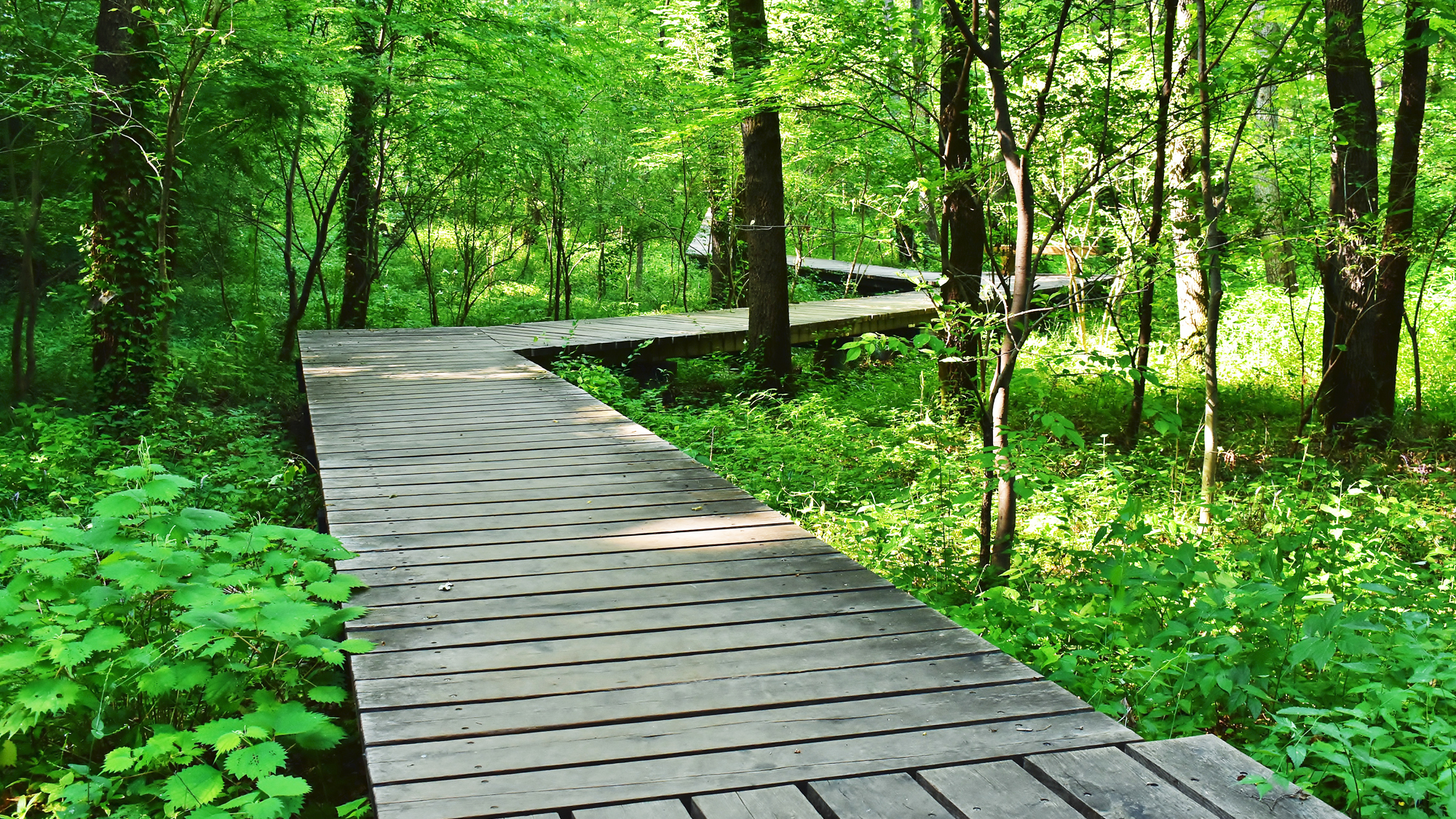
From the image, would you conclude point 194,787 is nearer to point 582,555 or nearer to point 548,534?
point 582,555

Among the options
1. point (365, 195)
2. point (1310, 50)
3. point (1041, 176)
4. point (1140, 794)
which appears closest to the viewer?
point (1140, 794)

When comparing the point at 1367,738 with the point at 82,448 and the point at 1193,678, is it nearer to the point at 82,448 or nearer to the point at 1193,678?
the point at 1193,678

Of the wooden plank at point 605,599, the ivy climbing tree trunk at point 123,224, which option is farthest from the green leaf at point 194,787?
the ivy climbing tree trunk at point 123,224

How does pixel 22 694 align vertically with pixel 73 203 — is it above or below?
below

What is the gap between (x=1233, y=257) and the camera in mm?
6656

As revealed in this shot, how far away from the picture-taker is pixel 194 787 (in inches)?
81.9

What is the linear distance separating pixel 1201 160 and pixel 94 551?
20.2ft

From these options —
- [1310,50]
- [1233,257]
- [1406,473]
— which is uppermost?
[1310,50]

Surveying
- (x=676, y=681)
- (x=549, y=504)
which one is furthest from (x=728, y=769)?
(x=549, y=504)

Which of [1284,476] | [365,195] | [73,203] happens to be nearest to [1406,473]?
[1284,476]

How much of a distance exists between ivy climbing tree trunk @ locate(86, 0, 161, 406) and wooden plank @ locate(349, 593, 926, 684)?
22.2 feet

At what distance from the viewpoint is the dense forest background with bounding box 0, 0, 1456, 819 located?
274cm

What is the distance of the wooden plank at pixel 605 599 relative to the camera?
3.00 meters

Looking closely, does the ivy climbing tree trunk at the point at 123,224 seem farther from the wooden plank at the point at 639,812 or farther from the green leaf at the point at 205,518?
the wooden plank at the point at 639,812
